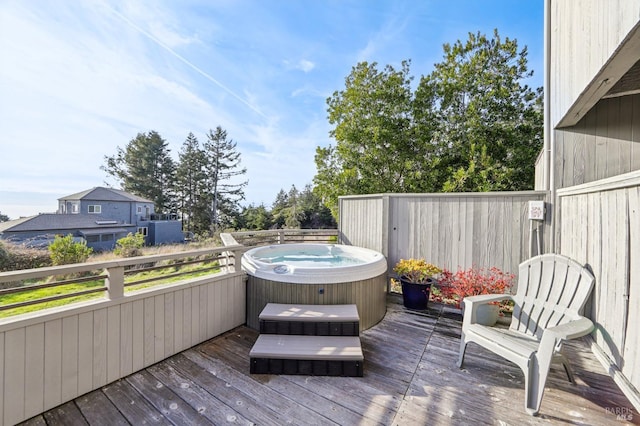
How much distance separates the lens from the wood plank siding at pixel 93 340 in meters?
1.58

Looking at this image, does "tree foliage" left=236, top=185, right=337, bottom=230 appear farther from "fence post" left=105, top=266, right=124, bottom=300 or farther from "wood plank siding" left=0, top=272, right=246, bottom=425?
"fence post" left=105, top=266, right=124, bottom=300

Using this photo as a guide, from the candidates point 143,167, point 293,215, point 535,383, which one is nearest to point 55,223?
point 143,167

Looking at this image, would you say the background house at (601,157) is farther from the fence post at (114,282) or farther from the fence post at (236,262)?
the fence post at (114,282)

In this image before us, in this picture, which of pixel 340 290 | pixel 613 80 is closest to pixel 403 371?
pixel 340 290

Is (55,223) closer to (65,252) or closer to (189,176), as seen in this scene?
(189,176)

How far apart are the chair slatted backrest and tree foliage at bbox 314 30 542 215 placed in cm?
550

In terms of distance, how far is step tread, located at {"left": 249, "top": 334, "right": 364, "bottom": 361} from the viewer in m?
2.03

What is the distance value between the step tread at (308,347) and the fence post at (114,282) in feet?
3.71

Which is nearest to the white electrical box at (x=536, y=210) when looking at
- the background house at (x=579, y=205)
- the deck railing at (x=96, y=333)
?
the background house at (x=579, y=205)

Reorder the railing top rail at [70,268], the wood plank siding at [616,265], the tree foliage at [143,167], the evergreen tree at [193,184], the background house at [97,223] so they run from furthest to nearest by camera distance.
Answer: the evergreen tree at [193,184] < the tree foliage at [143,167] < the background house at [97,223] < the railing top rail at [70,268] < the wood plank siding at [616,265]

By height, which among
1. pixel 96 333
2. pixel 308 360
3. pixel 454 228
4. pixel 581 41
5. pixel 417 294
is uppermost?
pixel 581 41

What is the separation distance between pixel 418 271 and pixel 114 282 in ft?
10.4

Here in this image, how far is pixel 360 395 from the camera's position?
1.81 meters

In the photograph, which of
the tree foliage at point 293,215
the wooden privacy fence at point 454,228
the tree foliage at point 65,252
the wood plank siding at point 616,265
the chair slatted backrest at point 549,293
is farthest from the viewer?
the tree foliage at point 293,215
